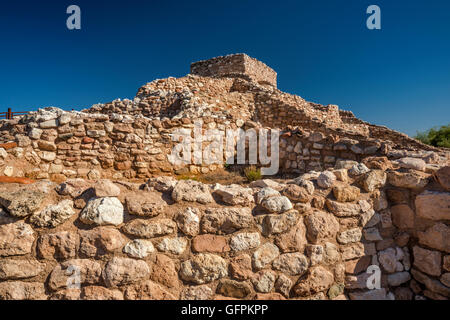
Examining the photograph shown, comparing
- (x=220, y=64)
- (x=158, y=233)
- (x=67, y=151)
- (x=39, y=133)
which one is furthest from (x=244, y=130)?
(x=220, y=64)

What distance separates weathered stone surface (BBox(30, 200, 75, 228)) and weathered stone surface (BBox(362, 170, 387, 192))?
254 cm

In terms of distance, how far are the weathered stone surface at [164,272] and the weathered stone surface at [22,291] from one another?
70cm

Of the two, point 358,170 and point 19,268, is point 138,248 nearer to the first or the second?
point 19,268

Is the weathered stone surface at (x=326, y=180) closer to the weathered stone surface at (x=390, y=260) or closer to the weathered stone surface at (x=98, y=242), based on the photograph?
the weathered stone surface at (x=390, y=260)

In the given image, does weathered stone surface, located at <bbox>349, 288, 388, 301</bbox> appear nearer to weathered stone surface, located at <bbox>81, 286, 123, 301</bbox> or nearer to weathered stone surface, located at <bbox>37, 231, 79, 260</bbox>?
weathered stone surface, located at <bbox>81, 286, 123, 301</bbox>

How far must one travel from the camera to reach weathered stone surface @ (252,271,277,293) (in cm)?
182

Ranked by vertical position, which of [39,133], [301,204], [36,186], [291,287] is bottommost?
[291,287]

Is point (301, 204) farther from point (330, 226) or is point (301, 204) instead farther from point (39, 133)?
point (39, 133)

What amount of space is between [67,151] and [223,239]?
384 cm

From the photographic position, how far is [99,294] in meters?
1.57

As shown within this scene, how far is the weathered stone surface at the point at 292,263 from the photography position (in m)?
1.91

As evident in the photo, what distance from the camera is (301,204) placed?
6.79ft

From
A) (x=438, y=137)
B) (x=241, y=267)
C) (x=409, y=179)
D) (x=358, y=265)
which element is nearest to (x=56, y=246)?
(x=241, y=267)

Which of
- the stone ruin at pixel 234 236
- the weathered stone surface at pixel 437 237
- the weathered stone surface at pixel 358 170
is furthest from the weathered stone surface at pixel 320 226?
the weathered stone surface at pixel 437 237
